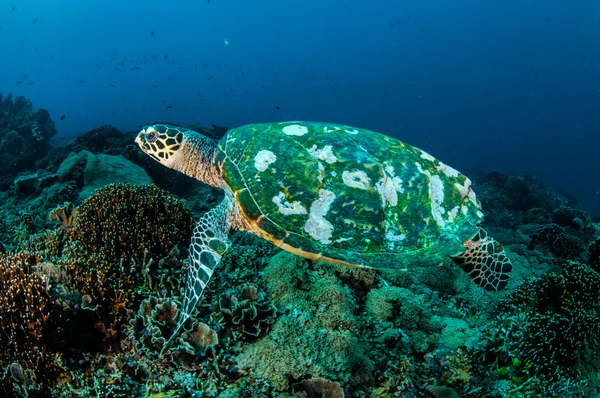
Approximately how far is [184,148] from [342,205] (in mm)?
2543

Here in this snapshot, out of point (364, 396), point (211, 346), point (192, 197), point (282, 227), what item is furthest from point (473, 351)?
point (192, 197)

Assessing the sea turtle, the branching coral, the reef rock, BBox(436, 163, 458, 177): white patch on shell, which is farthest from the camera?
the reef rock

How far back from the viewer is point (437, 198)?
3861mm

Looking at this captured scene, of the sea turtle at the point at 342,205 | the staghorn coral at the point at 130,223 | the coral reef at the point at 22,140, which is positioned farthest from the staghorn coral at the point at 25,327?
the coral reef at the point at 22,140

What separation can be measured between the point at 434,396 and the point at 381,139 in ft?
9.60

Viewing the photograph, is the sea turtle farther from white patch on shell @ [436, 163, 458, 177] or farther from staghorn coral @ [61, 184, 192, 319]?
staghorn coral @ [61, 184, 192, 319]

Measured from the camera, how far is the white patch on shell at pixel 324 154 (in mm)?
3695

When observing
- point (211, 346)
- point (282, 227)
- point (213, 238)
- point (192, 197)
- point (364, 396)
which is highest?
point (282, 227)

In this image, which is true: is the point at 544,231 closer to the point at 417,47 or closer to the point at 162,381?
the point at 162,381

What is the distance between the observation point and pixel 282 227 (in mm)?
3424

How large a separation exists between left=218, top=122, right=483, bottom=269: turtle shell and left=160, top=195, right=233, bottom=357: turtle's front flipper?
1.09 feet

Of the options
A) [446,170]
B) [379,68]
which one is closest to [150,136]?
[446,170]

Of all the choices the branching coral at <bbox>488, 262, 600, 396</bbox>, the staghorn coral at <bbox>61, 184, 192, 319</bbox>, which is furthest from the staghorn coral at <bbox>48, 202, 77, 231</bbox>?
the branching coral at <bbox>488, 262, 600, 396</bbox>

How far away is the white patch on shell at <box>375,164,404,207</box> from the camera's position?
11.9ft
